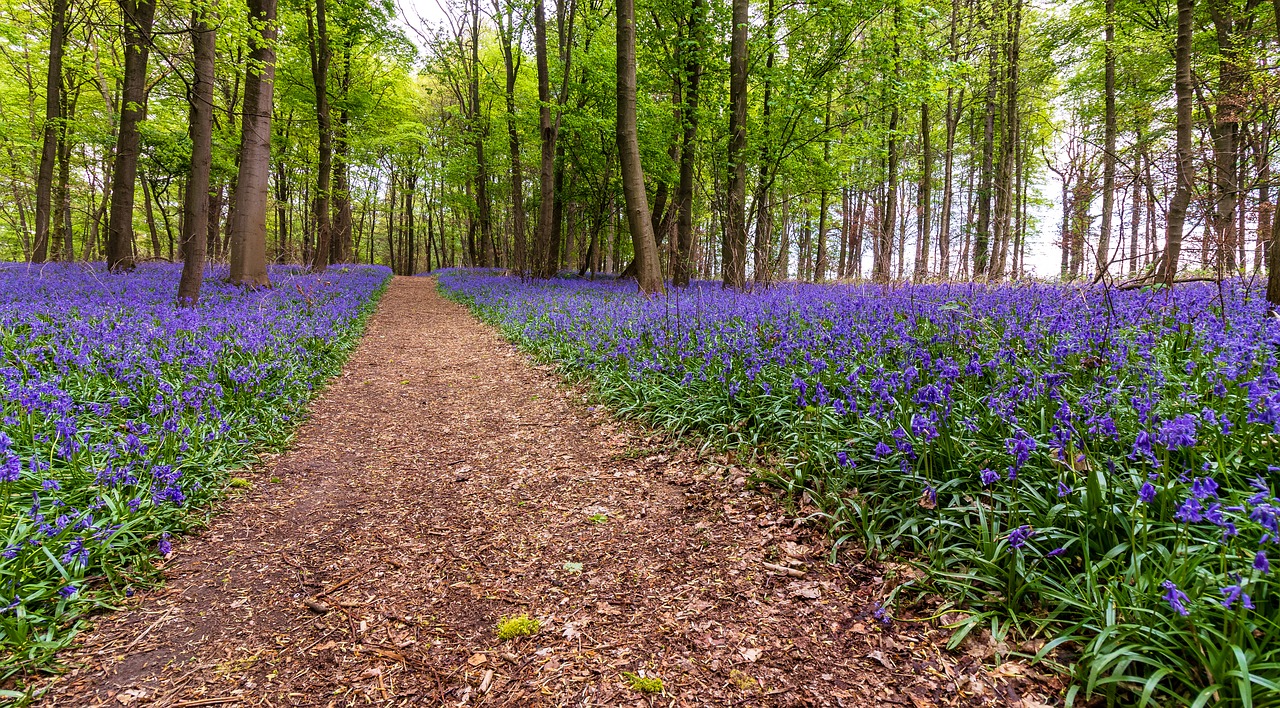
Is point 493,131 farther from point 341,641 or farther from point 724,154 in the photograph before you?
point 341,641

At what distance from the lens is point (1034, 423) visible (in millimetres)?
2746

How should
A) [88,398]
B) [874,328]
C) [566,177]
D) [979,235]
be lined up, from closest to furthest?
[88,398] < [874,328] < [979,235] < [566,177]

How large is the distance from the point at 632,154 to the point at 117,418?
884cm

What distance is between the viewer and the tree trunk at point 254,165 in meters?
10.0

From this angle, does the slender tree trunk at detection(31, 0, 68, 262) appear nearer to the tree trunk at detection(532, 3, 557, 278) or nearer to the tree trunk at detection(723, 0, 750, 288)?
Result: the tree trunk at detection(532, 3, 557, 278)

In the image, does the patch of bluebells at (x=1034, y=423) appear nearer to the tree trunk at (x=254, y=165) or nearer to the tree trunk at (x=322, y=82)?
the tree trunk at (x=254, y=165)

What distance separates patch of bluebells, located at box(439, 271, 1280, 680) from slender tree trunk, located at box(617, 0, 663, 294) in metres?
4.88

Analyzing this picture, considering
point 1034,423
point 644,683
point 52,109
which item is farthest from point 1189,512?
point 52,109

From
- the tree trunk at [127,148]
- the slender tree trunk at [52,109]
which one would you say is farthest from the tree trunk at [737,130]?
the slender tree trunk at [52,109]

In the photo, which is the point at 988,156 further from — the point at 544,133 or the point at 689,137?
the point at 544,133

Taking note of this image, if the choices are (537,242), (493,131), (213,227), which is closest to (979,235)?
(537,242)

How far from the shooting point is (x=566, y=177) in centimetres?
2062

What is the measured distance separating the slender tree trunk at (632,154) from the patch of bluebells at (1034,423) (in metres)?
4.88

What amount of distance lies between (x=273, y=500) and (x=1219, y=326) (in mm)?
6838
